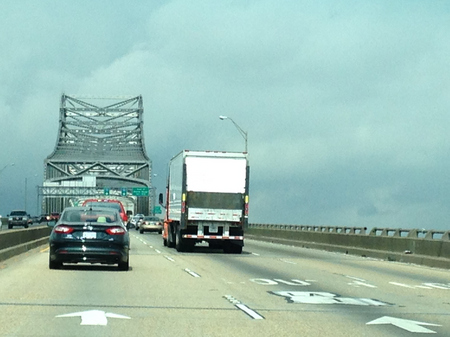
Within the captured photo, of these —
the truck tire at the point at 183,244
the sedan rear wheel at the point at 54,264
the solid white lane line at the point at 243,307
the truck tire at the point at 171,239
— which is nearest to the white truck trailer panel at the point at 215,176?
the truck tire at the point at 183,244

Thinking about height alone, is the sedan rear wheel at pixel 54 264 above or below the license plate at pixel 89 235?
below

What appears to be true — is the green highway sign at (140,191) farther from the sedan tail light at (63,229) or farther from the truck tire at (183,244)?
the sedan tail light at (63,229)

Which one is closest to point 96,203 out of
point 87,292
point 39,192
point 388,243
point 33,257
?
point 33,257

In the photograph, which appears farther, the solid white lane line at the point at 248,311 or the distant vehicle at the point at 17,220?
the distant vehicle at the point at 17,220

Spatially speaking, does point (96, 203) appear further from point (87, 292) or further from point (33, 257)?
point (87, 292)

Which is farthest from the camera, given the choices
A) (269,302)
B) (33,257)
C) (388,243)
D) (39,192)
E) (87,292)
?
(39,192)

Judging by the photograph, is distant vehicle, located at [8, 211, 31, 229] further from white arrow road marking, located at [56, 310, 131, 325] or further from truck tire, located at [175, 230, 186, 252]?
white arrow road marking, located at [56, 310, 131, 325]

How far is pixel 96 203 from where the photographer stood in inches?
1478

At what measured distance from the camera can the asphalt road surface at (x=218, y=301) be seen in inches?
450

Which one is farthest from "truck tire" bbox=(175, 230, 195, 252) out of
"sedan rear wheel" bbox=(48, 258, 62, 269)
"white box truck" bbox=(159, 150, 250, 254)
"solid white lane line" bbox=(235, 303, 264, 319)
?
"solid white lane line" bbox=(235, 303, 264, 319)

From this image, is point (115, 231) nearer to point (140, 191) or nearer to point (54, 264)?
point (54, 264)

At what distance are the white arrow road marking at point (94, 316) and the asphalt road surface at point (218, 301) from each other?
0.01 metres

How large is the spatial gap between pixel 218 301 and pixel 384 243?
63.4ft

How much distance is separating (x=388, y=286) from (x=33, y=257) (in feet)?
42.4
